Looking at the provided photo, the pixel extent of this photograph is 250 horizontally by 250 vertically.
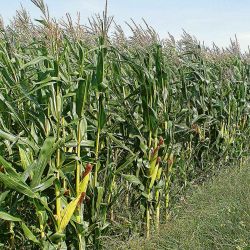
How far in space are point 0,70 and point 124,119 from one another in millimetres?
1426

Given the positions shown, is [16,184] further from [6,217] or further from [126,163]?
[126,163]

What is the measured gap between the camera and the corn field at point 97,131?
10.3ft

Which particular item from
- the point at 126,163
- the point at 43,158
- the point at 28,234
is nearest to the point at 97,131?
the point at 126,163

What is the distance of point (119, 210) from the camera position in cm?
458

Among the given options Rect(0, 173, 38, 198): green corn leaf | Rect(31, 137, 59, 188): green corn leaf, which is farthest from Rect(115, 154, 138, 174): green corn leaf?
Rect(0, 173, 38, 198): green corn leaf

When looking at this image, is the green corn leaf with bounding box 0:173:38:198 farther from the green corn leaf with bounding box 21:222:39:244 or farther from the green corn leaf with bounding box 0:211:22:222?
the green corn leaf with bounding box 21:222:39:244

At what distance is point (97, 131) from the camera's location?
3.71 m

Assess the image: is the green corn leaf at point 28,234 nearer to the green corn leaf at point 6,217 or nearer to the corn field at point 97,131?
the corn field at point 97,131

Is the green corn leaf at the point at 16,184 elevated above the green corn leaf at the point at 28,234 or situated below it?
above

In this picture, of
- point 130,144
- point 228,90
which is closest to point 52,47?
point 130,144

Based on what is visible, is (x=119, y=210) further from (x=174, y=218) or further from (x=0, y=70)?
(x=0, y=70)

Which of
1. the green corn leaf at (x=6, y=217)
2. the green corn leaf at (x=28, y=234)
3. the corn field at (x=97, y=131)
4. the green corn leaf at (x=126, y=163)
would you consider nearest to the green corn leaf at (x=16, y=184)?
the corn field at (x=97, y=131)

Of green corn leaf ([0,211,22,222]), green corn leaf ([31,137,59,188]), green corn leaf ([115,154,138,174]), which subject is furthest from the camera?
green corn leaf ([115,154,138,174])

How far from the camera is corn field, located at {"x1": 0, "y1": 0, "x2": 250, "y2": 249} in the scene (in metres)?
3.13
